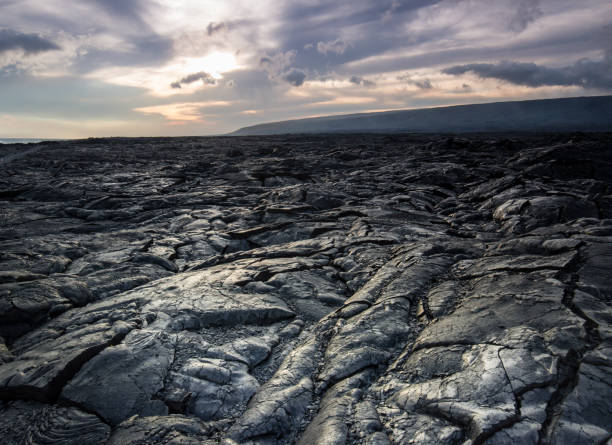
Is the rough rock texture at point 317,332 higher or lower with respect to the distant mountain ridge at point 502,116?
lower

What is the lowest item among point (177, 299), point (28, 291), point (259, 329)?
point (259, 329)

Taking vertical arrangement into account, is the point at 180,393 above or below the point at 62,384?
below

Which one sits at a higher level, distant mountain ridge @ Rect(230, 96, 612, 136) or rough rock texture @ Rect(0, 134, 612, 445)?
distant mountain ridge @ Rect(230, 96, 612, 136)

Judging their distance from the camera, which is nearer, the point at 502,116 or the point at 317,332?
the point at 317,332

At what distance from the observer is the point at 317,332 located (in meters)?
3.34

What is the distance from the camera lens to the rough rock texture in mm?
2135

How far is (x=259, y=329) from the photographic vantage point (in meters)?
3.49

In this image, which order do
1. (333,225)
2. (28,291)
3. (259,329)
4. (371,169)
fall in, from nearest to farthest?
(259,329) < (28,291) < (333,225) < (371,169)

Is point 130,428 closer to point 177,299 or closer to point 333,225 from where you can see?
point 177,299

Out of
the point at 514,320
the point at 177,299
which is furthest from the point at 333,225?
the point at 514,320

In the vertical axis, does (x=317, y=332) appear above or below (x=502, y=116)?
below

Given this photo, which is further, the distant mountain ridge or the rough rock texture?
the distant mountain ridge

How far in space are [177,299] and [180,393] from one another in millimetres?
1431

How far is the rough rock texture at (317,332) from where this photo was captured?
7.00 ft
